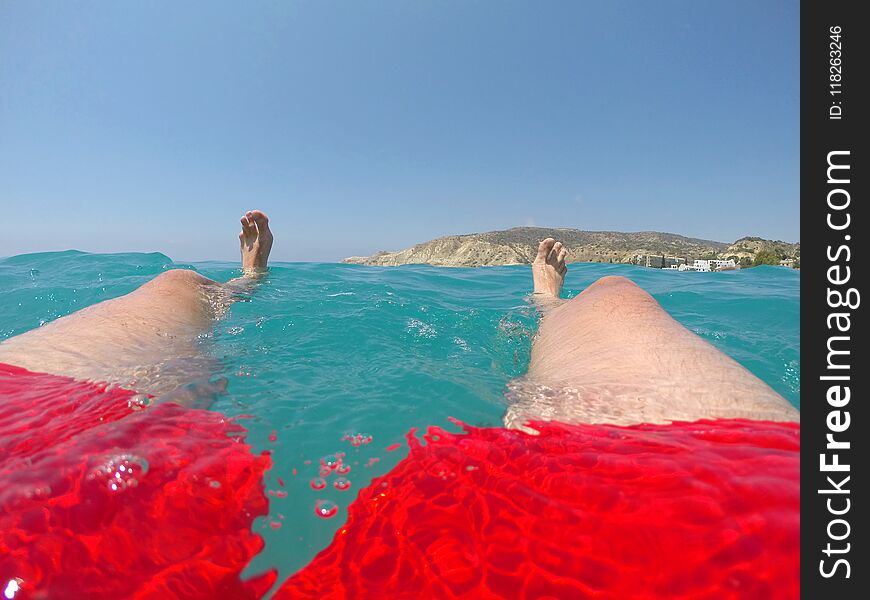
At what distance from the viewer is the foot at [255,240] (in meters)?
5.45

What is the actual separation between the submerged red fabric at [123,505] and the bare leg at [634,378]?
3.34 ft

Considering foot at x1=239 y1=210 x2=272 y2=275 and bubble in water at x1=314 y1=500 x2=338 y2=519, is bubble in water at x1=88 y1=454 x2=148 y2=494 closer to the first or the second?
bubble in water at x1=314 y1=500 x2=338 y2=519

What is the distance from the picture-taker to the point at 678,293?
605 cm

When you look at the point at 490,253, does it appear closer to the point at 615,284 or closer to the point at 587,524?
the point at 615,284

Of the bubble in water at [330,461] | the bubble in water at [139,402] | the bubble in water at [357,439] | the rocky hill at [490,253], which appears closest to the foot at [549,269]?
the bubble in water at [357,439]

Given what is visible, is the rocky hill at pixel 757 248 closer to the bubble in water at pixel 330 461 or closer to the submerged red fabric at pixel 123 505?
the bubble in water at pixel 330 461

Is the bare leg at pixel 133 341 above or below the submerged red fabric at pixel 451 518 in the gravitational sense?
above

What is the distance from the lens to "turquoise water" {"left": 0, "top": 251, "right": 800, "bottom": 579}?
54.8 inches

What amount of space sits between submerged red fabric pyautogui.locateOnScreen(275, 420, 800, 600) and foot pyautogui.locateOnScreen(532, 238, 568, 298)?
4.03m

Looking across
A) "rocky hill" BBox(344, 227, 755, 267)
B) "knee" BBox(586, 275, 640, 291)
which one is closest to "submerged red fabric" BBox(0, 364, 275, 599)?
"knee" BBox(586, 275, 640, 291)

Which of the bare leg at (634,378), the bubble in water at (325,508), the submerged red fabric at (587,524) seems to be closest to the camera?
the submerged red fabric at (587,524)

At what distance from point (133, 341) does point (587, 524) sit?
2.56 m
